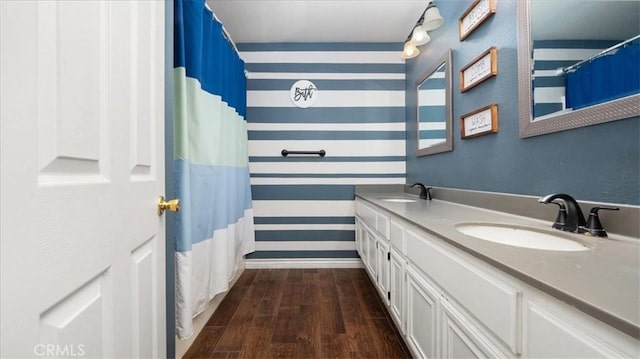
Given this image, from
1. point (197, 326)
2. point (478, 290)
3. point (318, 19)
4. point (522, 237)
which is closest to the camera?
point (478, 290)

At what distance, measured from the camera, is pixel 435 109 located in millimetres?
2006

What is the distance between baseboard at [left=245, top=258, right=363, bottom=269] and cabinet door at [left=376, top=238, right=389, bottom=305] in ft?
3.10

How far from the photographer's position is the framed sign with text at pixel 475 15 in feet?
4.33

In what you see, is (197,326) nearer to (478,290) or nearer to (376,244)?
(376,244)

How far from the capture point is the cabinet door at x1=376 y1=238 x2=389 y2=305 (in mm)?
1530

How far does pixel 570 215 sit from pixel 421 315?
640mm

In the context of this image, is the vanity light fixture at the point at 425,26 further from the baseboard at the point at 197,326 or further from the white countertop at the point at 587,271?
the baseboard at the point at 197,326

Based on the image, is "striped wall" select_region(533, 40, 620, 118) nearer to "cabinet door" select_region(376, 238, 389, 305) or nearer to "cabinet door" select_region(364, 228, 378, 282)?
"cabinet door" select_region(376, 238, 389, 305)

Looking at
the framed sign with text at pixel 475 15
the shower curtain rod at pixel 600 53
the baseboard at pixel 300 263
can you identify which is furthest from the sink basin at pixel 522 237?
the baseboard at pixel 300 263

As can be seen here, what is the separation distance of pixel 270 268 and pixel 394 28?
263cm

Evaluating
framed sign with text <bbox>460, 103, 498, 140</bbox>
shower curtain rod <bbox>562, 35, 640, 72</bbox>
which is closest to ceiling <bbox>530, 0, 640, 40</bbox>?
shower curtain rod <bbox>562, 35, 640, 72</bbox>

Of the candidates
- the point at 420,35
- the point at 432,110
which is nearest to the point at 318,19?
the point at 420,35

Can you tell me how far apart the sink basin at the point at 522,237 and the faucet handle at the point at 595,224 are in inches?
2.8

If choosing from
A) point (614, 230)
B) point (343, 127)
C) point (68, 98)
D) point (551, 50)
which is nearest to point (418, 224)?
point (614, 230)
